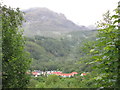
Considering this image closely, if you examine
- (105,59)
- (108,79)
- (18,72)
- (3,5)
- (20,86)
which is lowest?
(20,86)

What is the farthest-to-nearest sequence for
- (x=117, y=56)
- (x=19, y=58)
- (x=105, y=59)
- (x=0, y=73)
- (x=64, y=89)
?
1. (x=64, y=89)
2. (x=19, y=58)
3. (x=0, y=73)
4. (x=105, y=59)
5. (x=117, y=56)

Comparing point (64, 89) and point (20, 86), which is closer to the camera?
point (20, 86)

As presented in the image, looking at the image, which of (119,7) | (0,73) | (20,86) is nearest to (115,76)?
(119,7)

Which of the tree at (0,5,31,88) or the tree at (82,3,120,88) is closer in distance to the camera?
the tree at (82,3,120,88)

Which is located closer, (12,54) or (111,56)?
(111,56)

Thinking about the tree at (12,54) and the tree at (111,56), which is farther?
the tree at (12,54)

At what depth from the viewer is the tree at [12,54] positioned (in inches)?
411

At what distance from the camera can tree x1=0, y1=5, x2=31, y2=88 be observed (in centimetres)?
1043

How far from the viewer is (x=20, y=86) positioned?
36.0ft

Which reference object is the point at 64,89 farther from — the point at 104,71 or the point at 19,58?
the point at 104,71

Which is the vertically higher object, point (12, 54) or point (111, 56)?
point (111, 56)

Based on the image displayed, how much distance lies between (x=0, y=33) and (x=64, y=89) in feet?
31.9

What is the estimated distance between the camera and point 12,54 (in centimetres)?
1068

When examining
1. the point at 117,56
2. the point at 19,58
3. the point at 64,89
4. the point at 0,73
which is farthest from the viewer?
the point at 64,89
